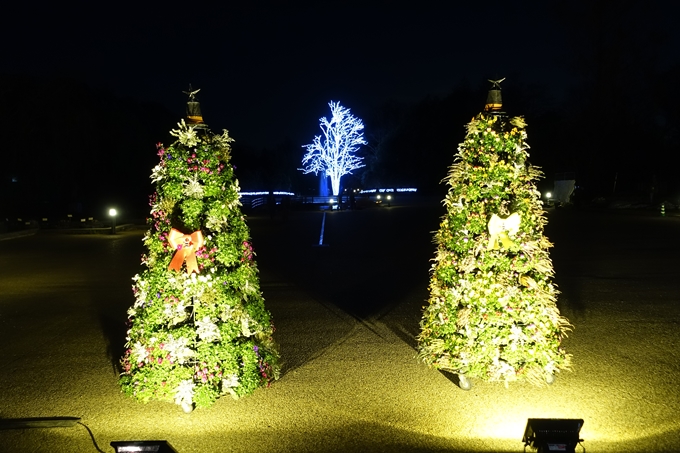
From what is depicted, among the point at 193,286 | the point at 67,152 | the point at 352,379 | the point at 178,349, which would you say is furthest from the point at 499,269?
the point at 67,152

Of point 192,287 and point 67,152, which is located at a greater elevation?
point 67,152

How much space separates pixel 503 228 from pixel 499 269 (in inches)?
15.8

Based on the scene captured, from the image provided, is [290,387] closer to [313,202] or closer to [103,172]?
[103,172]

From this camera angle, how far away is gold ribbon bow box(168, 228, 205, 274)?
5.03 metres

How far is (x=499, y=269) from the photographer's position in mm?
5664

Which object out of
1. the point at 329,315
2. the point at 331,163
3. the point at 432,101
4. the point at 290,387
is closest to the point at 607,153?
the point at 331,163

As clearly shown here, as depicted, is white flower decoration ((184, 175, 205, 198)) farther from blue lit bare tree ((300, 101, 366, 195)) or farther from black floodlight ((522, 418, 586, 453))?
blue lit bare tree ((300, 101, 366, 195))

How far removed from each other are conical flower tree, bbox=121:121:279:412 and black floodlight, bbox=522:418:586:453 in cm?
249

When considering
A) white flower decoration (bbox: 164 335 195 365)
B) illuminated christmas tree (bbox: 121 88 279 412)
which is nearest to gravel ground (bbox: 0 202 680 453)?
illuminated christmas tree (bbox: 121 88 279 412)

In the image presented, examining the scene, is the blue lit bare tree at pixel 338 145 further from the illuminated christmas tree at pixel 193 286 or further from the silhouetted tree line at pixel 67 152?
the illuminated christmas tree at pixel 193 286

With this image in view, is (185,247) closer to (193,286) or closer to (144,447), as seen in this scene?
(193,286)

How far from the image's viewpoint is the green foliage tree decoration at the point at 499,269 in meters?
5.62

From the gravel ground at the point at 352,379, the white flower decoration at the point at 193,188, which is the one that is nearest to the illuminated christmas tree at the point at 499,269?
the gravel ground at the point at 352,379

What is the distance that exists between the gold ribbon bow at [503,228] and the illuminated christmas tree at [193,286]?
7.54 feet
